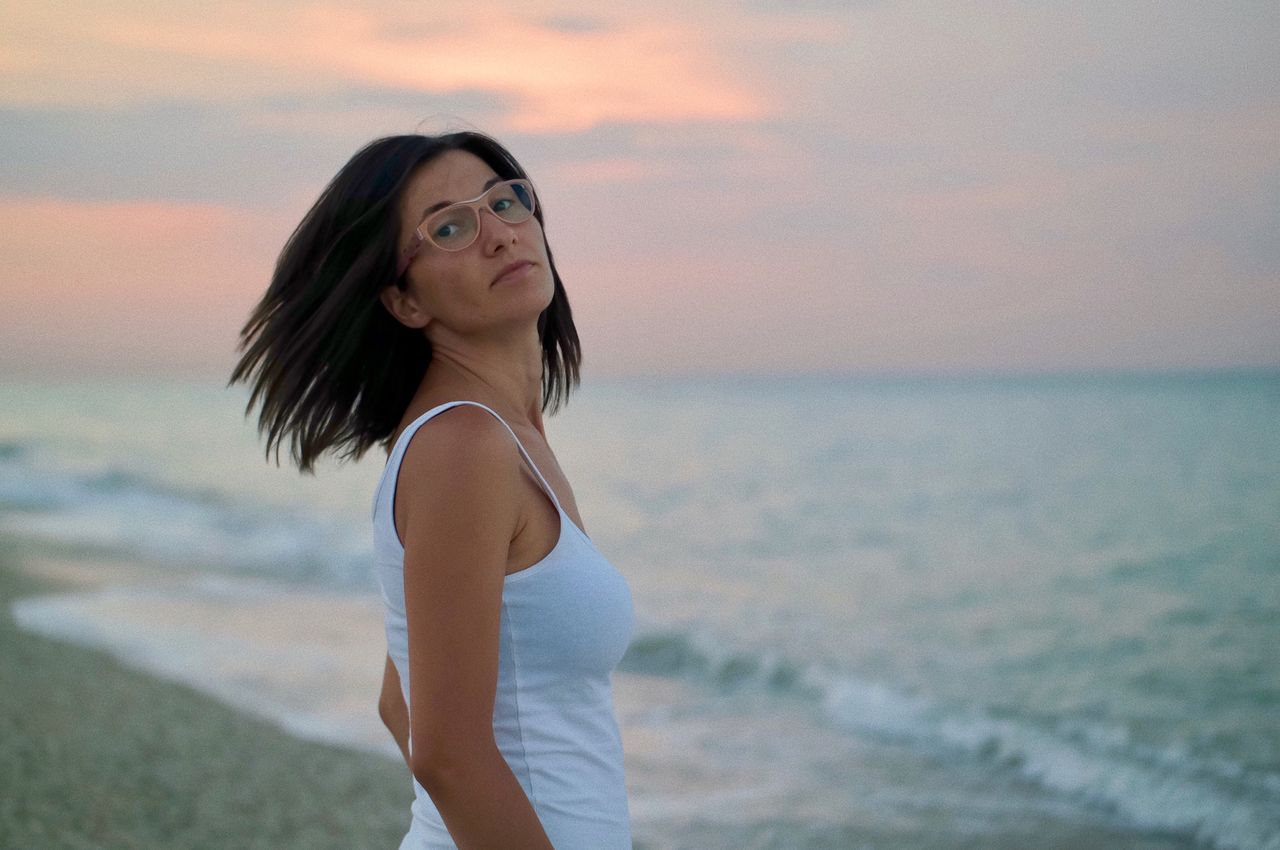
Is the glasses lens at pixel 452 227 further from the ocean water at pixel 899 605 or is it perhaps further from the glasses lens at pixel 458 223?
the ocean water at pixel 899 605

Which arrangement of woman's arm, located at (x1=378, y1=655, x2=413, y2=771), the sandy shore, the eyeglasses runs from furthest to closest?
the sandy shore < woman's arm, located at (x1=378, y1=655, x2=413, y2=771) < the eyeglasses

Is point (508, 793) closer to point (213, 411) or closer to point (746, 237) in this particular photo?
point (746, 237)

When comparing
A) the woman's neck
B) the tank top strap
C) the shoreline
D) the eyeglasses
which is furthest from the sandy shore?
the tank top strap

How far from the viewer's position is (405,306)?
6.91ft

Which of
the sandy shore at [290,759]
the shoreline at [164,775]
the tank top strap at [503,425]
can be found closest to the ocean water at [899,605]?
the sandy shore at [290,759]

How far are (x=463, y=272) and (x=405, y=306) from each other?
0.13 m

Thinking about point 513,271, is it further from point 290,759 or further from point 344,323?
point 290,759

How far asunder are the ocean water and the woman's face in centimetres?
486

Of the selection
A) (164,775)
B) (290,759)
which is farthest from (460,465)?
(290,759)

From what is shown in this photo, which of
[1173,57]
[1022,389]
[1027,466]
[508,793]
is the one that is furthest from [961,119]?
[1022,389]

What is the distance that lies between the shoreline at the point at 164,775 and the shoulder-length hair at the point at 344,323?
3.92m

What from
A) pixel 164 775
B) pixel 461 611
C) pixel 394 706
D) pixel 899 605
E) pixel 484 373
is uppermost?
pixel 484 373

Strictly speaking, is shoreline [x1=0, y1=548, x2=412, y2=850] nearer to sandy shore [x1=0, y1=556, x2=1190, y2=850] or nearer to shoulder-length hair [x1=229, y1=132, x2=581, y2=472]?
sandy shore [x1=0, y1=556, x2=1190, y2=850]

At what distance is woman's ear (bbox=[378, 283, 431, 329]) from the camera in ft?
6.87
